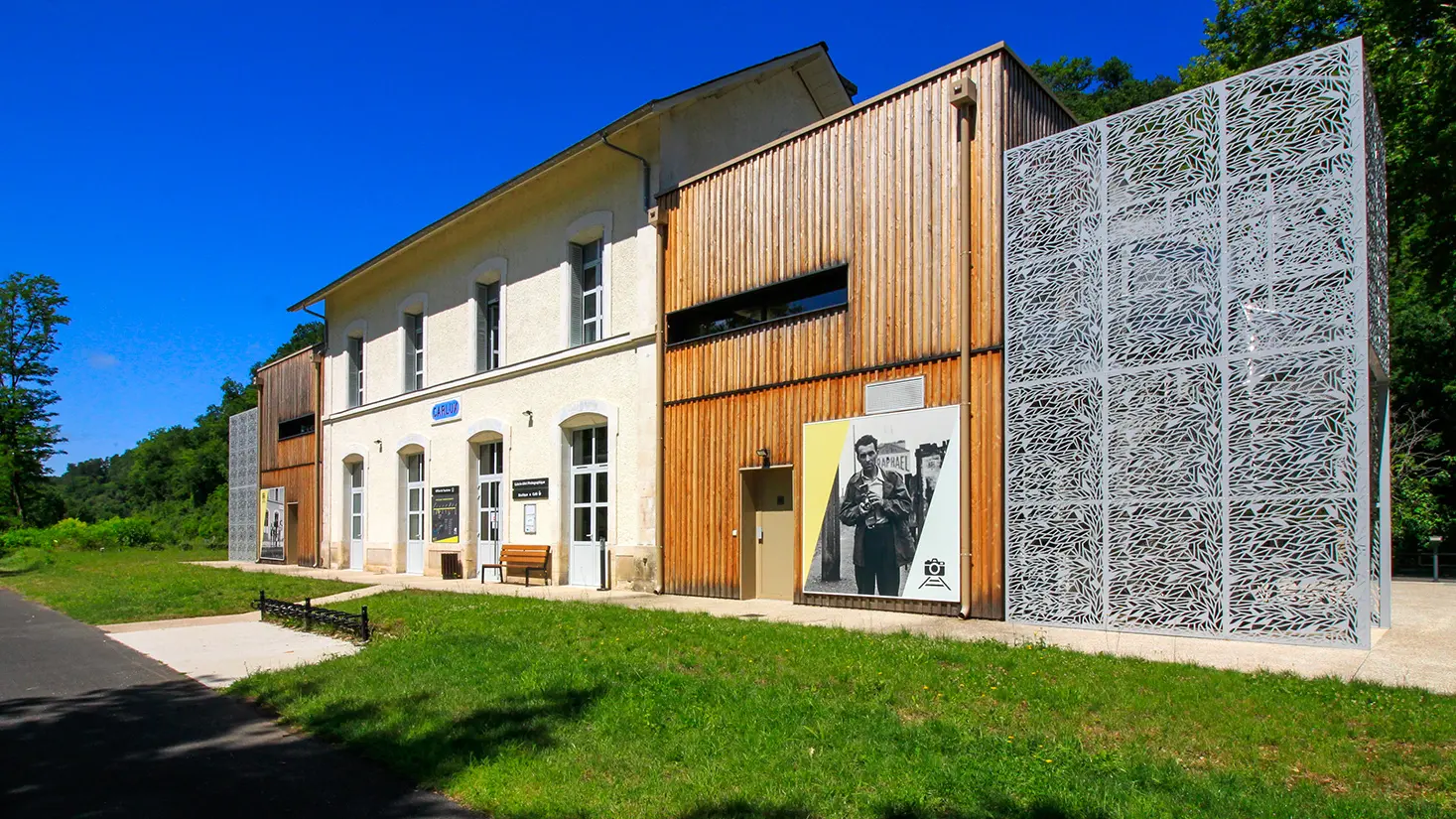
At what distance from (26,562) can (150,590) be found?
61.6 feet

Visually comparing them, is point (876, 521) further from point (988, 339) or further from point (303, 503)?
point (303, 503)

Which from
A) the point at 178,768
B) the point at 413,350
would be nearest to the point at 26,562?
the point at 413,350

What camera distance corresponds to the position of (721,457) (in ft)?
45.9

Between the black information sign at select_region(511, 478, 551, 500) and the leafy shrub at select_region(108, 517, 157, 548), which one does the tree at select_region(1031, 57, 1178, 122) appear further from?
the leafy shrub at select_region(108, 517, 157, 548)

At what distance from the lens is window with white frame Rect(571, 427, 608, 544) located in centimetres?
1658

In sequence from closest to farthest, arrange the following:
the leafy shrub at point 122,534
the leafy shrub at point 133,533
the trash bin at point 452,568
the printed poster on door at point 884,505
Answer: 1. the printed poster on door at point 884,505
2. the trash bin at point 452,568
3. the leafy shrub at point 122,534
4. the leafy shrub at point 133,533

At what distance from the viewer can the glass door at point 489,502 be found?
62.8ft

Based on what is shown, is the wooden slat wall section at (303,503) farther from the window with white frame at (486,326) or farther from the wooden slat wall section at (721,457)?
the wooden slat wall section at (721,457)

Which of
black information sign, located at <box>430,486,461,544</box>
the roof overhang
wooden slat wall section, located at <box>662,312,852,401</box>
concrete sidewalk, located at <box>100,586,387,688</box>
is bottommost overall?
concrete sidewalk, located at <box>100,586,387,688</box>

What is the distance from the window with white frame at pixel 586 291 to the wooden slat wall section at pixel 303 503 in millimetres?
14036

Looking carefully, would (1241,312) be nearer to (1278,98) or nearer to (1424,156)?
(1278,98)

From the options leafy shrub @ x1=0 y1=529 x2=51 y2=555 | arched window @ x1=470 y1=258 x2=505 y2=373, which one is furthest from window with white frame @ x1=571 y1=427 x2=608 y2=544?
leafy shrub @ x1=0 y1=529 x2=51 y2=555

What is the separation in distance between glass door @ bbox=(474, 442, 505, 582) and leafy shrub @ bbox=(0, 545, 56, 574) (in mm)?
17882

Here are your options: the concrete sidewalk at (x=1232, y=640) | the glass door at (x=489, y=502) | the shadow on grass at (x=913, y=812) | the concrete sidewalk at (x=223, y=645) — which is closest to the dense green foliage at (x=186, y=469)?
the glass door at (x=489, y=502)
